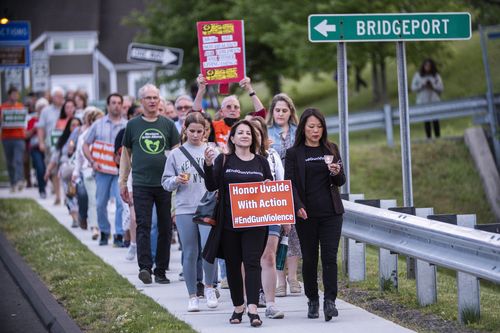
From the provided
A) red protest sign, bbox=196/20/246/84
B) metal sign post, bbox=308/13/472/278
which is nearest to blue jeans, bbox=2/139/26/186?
red protest sign, bbox=196/20/246/84

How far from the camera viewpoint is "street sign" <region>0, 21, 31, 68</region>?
27359 mm

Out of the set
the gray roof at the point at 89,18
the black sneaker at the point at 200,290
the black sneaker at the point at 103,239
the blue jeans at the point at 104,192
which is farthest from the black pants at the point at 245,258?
the gray roof at the point at 89,18

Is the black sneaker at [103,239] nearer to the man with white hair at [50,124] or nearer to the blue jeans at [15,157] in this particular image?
the man with white hair at [50,124]

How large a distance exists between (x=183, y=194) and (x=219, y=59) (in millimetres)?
2251

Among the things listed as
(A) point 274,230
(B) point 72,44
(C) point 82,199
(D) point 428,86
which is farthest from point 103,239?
(B) point 72,44

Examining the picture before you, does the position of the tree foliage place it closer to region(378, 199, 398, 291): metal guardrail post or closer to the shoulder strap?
Result: region(378, 199, 398, 291): metal guardrail post

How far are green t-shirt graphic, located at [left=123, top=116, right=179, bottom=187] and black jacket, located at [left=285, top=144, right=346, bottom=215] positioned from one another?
8.94ft

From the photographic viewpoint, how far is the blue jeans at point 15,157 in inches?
1056

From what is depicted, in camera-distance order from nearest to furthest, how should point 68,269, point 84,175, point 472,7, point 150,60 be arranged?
point 68,269
point 84,175
point 150,60
point 472,7

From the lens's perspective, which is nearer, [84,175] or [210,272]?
[210,272]

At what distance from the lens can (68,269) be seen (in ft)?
47.1

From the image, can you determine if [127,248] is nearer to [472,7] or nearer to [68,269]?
[68,269]

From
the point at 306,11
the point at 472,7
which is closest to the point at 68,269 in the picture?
the point at 472,7

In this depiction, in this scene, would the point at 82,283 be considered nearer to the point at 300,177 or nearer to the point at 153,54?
the point at 300,177
